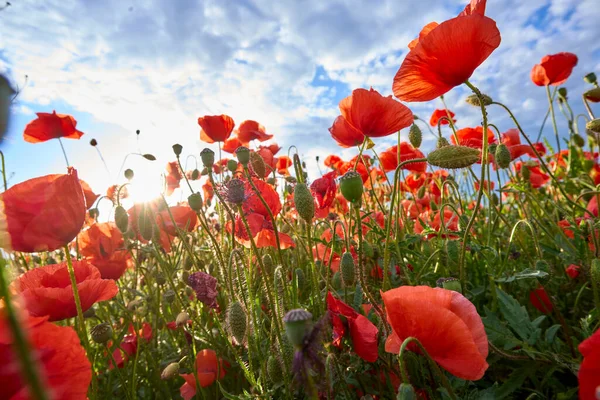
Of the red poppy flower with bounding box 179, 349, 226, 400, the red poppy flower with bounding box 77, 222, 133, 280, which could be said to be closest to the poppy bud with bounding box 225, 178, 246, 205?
the red poppy flower with bounding box 179, 349, 226, 400

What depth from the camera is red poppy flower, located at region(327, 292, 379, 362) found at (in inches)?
40.4

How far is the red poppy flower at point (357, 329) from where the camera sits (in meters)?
1.03

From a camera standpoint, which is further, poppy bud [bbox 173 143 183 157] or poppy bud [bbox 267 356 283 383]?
poppy bud [bbox 173 143 183 157]

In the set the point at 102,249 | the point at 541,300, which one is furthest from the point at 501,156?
the point at 102,249

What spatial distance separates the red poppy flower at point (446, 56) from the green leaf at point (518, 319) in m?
0.68

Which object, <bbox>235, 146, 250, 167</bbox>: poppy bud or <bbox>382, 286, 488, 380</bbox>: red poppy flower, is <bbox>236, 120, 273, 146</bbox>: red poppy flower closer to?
<bbox>235, 146, 250, 167</bbox>: poppy bud

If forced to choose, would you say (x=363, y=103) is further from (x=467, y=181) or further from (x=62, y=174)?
(x=467, y=181)

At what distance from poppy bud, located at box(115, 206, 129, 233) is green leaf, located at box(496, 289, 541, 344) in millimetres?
1395

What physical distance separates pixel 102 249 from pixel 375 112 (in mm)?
1320

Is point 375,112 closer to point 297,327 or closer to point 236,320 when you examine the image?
point 236,320

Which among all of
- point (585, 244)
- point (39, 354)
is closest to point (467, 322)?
point (39, 354)

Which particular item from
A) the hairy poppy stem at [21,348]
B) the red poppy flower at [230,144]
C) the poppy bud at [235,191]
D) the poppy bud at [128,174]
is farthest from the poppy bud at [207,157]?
the red poppy flower at [230,144]

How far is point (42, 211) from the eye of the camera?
0.98m

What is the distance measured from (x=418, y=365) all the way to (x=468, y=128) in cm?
131
